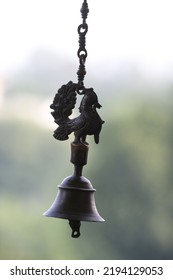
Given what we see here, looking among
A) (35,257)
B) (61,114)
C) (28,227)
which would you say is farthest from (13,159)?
(61,114)

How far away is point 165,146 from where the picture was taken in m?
7.12

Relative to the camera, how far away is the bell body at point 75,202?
3.36 m

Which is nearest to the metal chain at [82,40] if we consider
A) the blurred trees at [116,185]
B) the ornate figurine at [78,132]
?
the ornate figurine at [78,132]

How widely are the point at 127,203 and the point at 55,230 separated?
516mm

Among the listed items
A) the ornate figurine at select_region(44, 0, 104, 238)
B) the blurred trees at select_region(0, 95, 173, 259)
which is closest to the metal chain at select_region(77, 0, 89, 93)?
the ornate figurine at select_region(44, 0, 104, 238)

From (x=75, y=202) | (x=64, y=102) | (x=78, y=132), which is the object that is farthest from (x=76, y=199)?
(x=64, y=102)

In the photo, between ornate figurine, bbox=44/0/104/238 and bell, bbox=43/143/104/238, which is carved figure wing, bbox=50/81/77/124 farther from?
bell, bbox=43/143/104/238

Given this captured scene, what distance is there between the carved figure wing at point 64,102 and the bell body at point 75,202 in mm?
209

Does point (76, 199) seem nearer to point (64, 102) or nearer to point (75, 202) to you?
point (75, 202)

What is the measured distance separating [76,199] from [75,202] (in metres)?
0.01

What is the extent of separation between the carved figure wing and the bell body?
209mm

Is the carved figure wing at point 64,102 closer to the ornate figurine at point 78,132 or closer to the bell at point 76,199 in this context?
the ornate figurine at point 78,132

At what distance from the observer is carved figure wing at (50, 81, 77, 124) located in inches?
133

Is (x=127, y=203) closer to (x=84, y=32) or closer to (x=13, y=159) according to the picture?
(x=13, y=159)
